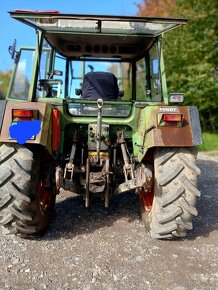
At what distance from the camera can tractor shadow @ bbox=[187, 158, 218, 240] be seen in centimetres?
439

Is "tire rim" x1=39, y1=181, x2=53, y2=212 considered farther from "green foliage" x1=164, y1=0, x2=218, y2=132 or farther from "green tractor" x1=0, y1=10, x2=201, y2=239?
"green foliage" x1=164, y1=0, x2=218, y2=132

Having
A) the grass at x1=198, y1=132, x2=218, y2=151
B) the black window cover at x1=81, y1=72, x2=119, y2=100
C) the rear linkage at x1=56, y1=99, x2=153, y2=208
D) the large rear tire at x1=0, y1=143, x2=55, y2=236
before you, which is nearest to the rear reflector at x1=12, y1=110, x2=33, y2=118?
the large rear tire at x1=0, y1=143, x2=55, y2=236

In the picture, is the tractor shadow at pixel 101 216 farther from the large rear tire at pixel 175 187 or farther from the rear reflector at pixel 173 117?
the rear reflector at pixel 173 117

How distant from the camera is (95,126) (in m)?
4.12

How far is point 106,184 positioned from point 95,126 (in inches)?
25.6

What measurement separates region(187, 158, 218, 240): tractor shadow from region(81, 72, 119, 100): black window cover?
6.33 feet

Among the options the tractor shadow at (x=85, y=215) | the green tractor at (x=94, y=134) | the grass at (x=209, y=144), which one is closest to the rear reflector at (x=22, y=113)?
the green tractor at (x=94, y=134)

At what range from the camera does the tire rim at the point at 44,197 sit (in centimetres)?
431

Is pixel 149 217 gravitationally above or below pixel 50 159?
below

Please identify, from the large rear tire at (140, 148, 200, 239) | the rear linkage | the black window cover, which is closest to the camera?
the large rear tire at (140, 148, 200, 239)

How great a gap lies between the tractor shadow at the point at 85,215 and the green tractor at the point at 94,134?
8.8 inches

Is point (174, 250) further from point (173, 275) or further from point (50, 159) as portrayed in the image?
point (50, 159)

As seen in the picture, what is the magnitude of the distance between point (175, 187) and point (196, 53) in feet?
43.9

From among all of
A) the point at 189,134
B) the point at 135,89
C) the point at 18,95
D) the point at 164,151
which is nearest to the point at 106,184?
the point at 164,151
